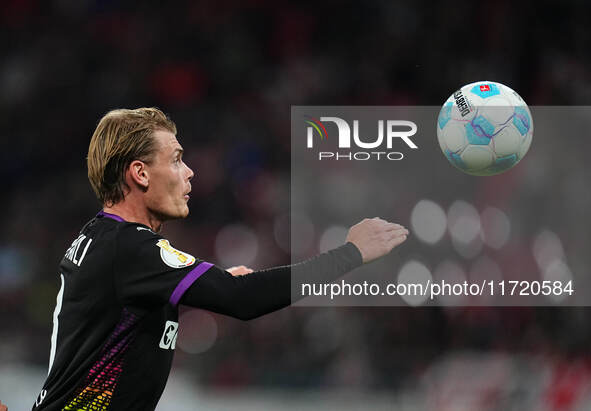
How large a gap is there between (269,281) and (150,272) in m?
0.42

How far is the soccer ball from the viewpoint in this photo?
436 centimetres

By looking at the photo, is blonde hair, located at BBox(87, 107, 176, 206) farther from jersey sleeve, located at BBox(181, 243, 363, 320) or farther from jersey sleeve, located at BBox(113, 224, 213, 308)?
jersey sleeve, located at BBox(181, 243, 363, 320)

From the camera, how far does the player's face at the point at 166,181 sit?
3.11m

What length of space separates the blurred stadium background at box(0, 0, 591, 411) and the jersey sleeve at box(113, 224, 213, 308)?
4.36 meters

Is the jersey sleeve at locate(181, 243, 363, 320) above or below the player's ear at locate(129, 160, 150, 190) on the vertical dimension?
below

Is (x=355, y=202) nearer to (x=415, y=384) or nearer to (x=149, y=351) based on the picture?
(x=415, y=384)

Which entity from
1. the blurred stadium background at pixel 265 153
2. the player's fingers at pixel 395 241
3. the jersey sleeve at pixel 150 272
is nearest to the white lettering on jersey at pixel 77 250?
the jersey sleeve at pixel 150 272

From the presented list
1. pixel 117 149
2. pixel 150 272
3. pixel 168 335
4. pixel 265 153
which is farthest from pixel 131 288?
pixel 265 153

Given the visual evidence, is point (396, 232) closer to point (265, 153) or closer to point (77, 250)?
point (77, 250)

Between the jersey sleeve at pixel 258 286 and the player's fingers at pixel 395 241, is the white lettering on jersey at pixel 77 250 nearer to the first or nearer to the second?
the jersey sleeve at pixel 258 286

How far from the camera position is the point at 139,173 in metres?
3.09

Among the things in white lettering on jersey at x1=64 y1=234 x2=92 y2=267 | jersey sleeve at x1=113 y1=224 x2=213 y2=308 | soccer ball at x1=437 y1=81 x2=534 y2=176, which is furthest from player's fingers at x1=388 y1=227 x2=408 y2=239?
soccer ball at x1=437 y1=81 x2=534 y2=176

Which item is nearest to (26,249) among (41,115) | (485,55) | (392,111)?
(41,115)

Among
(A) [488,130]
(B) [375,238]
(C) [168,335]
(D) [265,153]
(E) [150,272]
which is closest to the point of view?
(E) [150,272]
